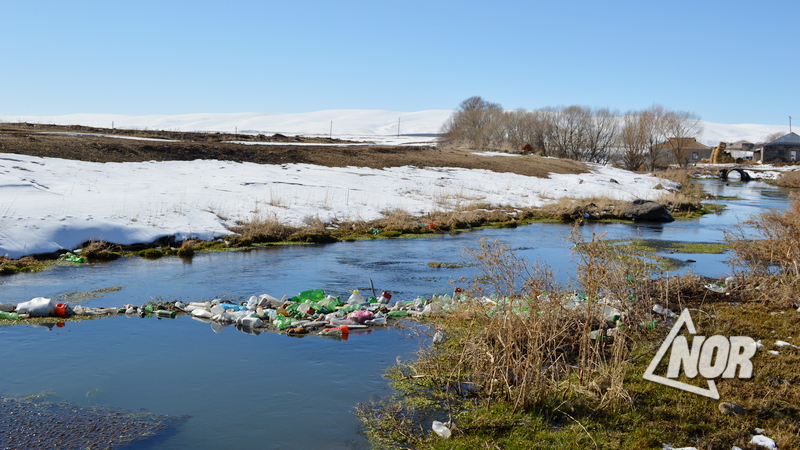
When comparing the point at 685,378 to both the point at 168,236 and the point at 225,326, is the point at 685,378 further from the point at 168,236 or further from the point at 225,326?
the point at 168,236

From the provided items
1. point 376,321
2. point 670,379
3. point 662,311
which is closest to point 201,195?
point 376,321

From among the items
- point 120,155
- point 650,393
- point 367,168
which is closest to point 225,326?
point 650,393

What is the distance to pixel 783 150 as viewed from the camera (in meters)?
88.6

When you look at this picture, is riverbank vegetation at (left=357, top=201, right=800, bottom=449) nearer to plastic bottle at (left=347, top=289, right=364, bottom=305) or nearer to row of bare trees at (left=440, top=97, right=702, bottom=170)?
plastic bottle at (left=347, top=289, right=364, bottom=305)

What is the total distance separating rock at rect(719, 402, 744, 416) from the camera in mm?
5531

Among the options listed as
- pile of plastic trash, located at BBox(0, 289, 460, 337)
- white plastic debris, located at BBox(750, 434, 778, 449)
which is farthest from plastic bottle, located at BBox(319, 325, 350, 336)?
white plastic debris, located at BBox(750, 434, 778, 449)

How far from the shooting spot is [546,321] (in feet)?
20.2

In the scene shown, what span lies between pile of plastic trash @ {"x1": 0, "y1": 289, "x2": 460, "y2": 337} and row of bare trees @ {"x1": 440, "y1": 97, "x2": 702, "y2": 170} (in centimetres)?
5256

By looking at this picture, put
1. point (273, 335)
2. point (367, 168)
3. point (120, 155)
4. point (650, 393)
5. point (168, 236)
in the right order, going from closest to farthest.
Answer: point (650, 393)
point (273, 335)
point (168, 236)
point (120, 155)
point (367, 168)

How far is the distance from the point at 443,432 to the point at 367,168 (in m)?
28.7

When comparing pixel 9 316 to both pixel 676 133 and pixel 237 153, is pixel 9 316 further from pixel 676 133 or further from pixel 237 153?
pixel 676 133

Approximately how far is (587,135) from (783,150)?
3993 cm

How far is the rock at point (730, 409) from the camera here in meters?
5.53

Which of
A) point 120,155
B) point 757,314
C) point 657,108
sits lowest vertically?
point 757,314
